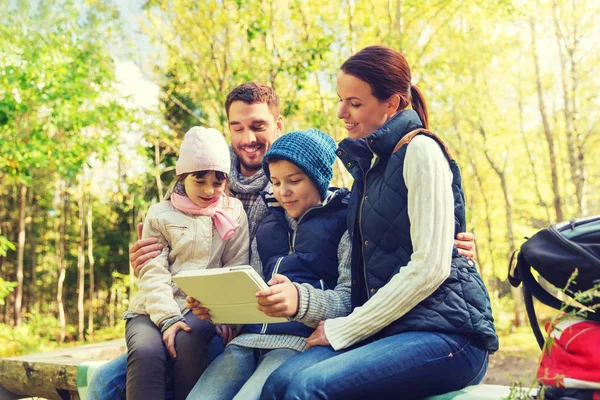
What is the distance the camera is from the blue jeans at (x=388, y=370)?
70.8 inches

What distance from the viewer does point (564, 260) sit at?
1533 millimetres

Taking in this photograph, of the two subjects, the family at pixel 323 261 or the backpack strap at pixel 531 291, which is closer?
the backpack strap at pixel 531 291

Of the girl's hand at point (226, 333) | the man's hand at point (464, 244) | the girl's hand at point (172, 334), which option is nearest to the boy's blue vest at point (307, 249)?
the girl's hand at point (226, 333)

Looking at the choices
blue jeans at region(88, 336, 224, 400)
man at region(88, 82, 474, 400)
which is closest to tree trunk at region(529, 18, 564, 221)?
man at region(88, 82, 474, 400)

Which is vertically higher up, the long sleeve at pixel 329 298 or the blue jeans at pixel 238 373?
the long sleeve at pixel 329 298

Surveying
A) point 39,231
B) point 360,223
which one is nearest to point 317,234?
point 360,223

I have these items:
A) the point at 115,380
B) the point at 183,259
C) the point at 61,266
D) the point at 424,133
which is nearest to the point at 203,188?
the point at 183,259

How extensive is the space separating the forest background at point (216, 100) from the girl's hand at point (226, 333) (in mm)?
1901

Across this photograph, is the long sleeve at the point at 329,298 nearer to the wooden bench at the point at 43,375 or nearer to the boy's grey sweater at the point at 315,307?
the boy's grey sweater at the point at 315,307

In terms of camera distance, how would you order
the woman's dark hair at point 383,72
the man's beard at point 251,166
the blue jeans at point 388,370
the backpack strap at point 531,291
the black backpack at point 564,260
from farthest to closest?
the man's beard at point 251,166 → the woman's dark hair at point 383,72 → the blue jeans at point 388,370 → the backpack strap at point 531,291 → the black backpack at point 564,260

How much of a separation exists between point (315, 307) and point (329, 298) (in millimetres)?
94

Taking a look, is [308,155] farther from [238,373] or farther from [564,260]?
[564,260]

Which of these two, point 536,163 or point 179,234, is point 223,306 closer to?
point 179,234

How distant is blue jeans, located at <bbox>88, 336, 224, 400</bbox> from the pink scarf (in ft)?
1.47
